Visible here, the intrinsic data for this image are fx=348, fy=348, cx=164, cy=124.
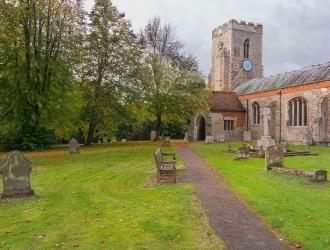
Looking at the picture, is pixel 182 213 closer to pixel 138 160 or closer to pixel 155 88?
pixel 138 160

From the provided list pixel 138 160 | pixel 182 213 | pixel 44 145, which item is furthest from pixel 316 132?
pixel 182 213

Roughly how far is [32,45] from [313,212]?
23.3 meters

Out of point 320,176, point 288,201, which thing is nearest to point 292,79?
point 320,176

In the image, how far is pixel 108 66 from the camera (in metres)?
29.7

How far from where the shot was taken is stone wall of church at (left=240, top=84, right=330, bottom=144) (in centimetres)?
2988

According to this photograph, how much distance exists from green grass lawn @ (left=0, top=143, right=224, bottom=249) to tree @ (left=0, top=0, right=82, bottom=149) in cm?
1305

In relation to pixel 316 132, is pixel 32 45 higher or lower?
higher

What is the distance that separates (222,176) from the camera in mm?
13617

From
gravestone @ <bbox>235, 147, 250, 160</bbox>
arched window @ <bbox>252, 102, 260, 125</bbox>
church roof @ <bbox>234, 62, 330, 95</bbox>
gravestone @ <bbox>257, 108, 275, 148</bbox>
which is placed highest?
church roof @ <bbox>234, 62, 330, 95</bbox>

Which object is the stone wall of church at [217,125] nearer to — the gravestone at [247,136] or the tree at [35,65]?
the gravestone at [247,136]

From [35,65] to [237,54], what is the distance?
36708 mm

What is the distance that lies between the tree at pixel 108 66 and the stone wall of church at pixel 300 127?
1492 cm

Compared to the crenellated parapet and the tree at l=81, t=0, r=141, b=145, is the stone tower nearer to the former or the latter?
the crenellated parapet

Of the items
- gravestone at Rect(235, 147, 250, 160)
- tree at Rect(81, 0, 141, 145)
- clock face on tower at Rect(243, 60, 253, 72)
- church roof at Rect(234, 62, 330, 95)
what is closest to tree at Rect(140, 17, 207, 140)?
tree at Rect(81, 0, 141, 145)
